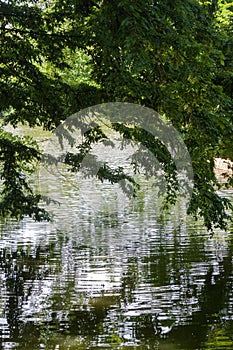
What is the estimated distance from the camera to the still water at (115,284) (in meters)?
6.68

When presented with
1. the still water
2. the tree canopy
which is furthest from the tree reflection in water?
the tree canopy

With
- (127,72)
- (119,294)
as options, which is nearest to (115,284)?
(119,294)

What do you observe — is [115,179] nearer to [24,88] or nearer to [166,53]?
[24,88]

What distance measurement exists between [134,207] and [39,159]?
6.35 metres

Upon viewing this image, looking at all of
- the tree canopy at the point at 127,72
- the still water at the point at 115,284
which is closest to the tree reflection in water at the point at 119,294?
the still water at the point at 115,284

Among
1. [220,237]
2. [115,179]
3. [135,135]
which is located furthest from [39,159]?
[220,237]

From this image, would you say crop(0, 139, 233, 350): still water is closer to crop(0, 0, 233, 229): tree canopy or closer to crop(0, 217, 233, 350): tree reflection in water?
crop(0, 217, 233, 350): tree reflection in water

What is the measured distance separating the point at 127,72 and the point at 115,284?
306cm

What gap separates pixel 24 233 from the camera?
1266 centimetres

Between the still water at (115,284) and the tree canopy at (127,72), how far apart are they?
94cm

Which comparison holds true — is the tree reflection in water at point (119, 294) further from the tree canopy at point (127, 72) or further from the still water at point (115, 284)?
the tree canopy at point (127, 72)

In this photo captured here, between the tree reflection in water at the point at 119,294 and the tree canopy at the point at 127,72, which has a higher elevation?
the tree canopy at the point at 127,72

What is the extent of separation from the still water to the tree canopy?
94cm

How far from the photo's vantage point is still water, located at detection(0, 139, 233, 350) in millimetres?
6684
